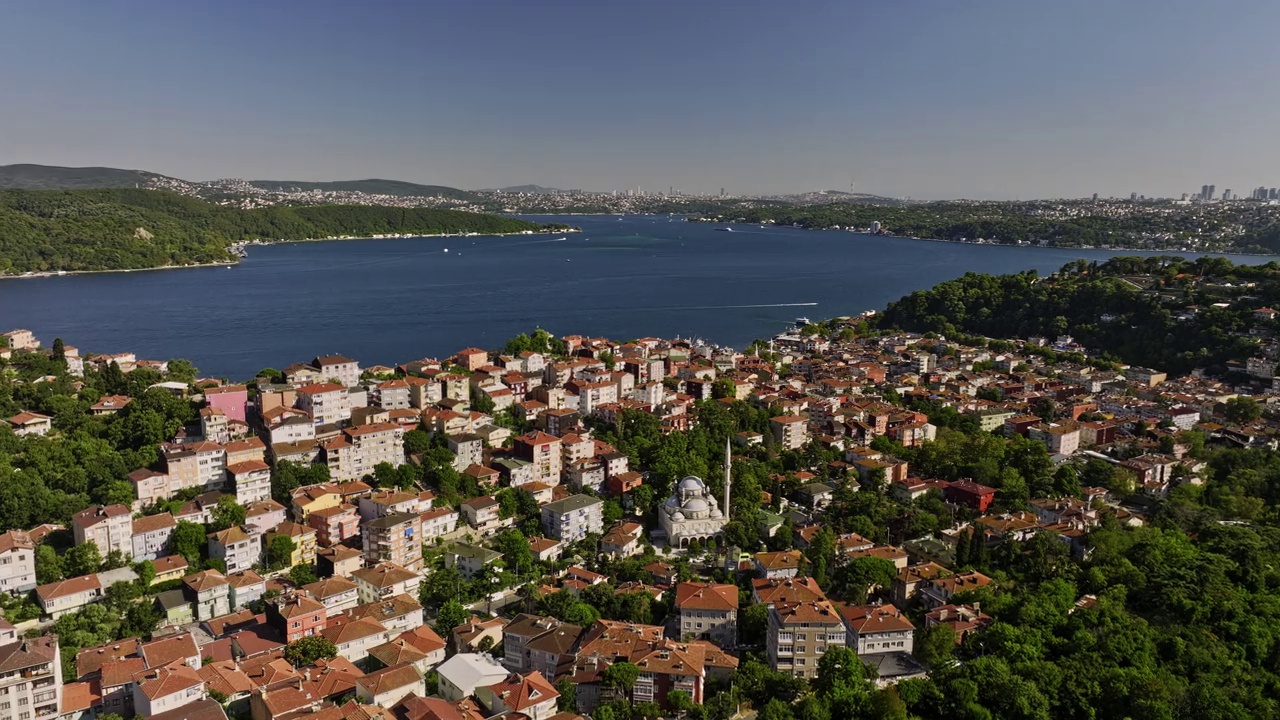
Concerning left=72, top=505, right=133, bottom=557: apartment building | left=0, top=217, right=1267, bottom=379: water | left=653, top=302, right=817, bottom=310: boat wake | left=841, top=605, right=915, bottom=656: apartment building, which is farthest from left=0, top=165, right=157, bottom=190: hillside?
left=841, top=605, right=915, bottom=656: apartment building

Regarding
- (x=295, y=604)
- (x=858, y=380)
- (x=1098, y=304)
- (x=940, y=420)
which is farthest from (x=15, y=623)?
→ (x=1098, y=304)

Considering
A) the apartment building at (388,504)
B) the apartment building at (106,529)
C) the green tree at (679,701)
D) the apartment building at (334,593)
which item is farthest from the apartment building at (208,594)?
the green tree at (679,701)

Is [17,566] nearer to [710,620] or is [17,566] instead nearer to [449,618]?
[449,618]

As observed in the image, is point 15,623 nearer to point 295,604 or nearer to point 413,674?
point 295,604

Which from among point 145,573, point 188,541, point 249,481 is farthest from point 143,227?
point 145,573

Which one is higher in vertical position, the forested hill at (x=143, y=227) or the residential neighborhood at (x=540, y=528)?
the forested hill at (x=143, y=227)

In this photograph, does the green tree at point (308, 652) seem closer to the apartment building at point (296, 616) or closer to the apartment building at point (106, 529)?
the apartment building at point (296, 616)
